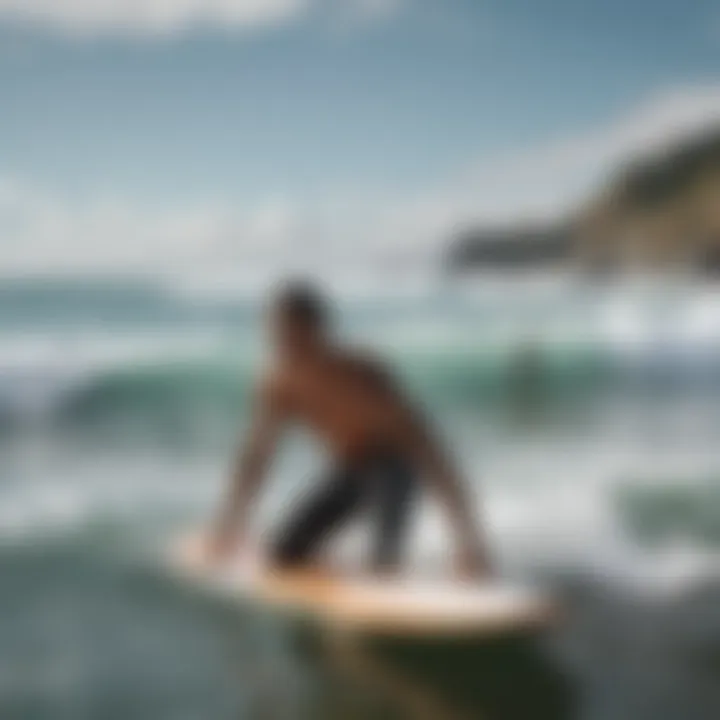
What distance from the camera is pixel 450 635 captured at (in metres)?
1.58

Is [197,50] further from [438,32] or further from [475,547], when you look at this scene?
[475,547]

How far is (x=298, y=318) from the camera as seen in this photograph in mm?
1652

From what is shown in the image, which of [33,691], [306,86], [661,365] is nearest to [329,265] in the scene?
[306,86]

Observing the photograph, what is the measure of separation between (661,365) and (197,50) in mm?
751

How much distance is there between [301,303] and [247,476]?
0.76 feet

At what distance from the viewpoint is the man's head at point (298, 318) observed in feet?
5.38

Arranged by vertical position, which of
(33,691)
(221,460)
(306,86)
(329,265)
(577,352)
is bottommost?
(33,691)

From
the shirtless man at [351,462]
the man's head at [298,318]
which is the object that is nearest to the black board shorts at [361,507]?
the shirtless man at [351,462]

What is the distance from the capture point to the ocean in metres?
1.60

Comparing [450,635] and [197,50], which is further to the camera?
[197,50]

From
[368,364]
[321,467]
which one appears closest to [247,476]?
[321,467]

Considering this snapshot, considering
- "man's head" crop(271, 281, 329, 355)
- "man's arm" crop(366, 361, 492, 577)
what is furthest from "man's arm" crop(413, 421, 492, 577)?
"man's head" crop(271, 281, 329, 355)

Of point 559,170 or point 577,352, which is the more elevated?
point 559,170

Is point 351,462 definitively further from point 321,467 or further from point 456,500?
point 456,500
